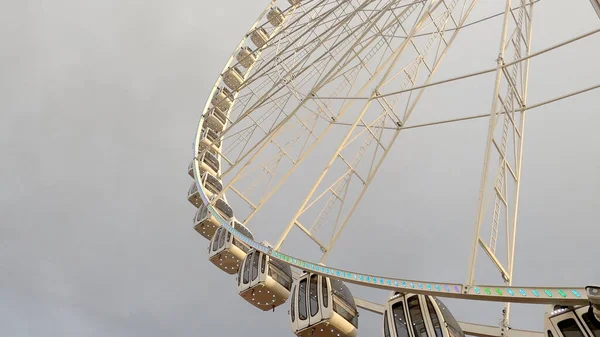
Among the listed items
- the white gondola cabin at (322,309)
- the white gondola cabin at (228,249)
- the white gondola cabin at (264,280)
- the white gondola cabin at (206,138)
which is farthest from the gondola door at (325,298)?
the white gondola cabin at (206,138)

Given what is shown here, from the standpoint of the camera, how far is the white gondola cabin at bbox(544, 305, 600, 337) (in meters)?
6.83

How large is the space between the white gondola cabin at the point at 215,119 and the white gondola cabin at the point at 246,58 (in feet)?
11.0

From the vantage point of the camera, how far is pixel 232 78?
27.4 meters

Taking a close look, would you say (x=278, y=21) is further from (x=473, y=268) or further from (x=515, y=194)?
(x=473, y=268)

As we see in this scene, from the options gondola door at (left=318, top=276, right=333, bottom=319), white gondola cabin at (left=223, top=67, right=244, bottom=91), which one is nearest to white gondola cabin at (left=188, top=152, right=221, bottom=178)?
white gondola cabin at (left=223, top=67, right=244, bottom=91)

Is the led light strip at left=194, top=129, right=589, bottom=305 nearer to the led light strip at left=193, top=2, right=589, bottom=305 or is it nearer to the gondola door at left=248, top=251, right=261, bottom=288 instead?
the led light strip at left=193, top=2, right=589, bottom=305

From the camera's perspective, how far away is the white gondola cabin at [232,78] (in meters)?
27.3

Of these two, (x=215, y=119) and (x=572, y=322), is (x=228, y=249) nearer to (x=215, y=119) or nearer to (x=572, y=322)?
(x=215, y=119)

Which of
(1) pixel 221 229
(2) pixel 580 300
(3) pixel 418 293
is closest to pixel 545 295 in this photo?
(2) pixel 580 300

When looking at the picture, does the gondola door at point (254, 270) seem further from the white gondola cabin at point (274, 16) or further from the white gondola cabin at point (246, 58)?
the white gondola cabin at point (274, 16)

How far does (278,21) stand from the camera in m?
28.9

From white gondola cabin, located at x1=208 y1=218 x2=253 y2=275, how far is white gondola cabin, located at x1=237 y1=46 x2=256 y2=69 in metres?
12.3

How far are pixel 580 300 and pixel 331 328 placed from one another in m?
5.63

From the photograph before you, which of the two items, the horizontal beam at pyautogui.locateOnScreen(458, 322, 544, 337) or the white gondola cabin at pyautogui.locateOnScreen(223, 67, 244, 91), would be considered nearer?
the horizontal beam at pyautogui.locateOnScreen(458, 322, 544, 337)
